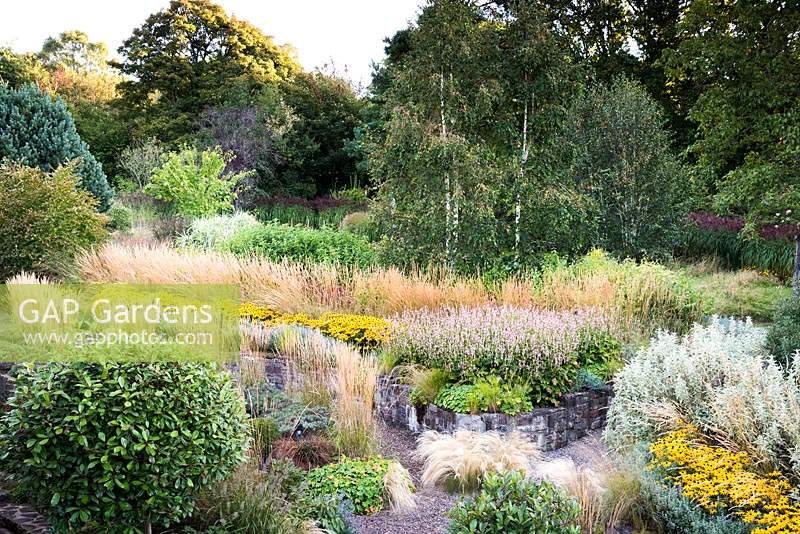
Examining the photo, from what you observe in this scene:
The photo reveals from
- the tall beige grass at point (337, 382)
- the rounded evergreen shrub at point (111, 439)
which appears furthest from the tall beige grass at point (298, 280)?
the rounded evergreen shrub at point (111, 439)

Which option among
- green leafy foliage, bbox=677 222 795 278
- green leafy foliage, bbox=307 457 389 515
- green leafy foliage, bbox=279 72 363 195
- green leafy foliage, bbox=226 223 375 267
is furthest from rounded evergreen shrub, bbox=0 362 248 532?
green leafy foliage, bbox=279 72 363 195

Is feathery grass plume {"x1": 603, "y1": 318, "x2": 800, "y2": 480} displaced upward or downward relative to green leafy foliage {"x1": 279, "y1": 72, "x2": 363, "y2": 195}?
downward

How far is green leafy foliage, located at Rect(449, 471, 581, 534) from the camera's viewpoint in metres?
2.94

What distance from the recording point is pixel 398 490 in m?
3.86

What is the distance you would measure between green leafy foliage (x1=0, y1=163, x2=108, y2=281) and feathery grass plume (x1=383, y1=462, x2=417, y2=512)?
268 inches

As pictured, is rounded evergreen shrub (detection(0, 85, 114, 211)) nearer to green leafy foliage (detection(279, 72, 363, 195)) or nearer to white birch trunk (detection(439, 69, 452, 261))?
white birch trunk (detection(439, 69, 452, 261))

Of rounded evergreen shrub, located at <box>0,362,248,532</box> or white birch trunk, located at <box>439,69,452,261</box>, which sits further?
white birch trunk, located at <box>439,69,452,261</box>

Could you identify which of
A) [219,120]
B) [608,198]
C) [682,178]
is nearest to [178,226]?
[219,120]

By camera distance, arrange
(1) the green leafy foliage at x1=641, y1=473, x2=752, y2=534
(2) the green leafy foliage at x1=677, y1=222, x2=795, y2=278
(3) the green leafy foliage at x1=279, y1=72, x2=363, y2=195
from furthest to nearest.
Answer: (3) the green leafy foliage at x1=279, y1=72, x2=363, y2=195 < (2) the green leafy foliage at x1=677, y1=222, x2=795, y2=278 < (1) the green leafy foliage at x1=641, y1=473, x2=752, y2=534

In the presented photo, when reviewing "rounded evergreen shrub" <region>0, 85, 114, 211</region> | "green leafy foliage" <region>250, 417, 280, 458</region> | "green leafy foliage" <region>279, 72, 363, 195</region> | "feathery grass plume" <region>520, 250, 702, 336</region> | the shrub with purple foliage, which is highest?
"green leafy foliage" <region>279, 72, 363, 195</region>

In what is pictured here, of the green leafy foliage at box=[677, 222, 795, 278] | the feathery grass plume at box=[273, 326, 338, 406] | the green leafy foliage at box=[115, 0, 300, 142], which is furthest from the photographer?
the green leafy foliage at box=[115, 0, 300, 142]

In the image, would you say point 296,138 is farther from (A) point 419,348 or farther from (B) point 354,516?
(B) point 354,516

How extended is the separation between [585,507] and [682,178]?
10.2 meters

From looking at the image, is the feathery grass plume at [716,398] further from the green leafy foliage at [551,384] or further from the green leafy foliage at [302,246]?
the green leafy foliage at [302,246]
